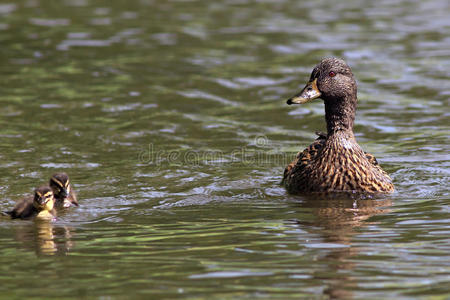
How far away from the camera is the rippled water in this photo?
18.1 feet

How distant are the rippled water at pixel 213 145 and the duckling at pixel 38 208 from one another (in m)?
0.12

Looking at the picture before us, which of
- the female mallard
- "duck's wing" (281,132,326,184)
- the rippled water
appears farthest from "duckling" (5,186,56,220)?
"duck's wing" (281,132,326,184)

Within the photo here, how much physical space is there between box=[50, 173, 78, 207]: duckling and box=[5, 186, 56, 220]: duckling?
185mm

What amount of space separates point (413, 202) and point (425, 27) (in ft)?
32.5

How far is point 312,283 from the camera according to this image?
521 cm

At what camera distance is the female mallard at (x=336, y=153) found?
799 cm

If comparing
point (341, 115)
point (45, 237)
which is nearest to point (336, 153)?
point (341, 115)

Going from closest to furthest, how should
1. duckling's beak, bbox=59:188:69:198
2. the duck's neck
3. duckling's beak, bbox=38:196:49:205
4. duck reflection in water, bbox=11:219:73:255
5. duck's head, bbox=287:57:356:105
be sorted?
duck reflection in water, bbox=11:219:73:255, duckling's beak, bbox=38:196:49:205, duckling's beak, bbox=59:188:69:198, duck's head, bbox=287:57:356:105, the duck's neck

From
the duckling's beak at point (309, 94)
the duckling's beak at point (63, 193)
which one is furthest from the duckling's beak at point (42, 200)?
the duckling's beak at point (309, 94)

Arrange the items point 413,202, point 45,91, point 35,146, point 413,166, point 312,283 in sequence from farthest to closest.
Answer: point 45,91
point 35,146
point 413,166
point 413,202
point 312,283

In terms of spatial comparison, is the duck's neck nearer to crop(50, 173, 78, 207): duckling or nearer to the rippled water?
the rippled water

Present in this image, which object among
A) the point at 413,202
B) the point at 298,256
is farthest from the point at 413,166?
the point at 298,256

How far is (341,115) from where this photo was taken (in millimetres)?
8234

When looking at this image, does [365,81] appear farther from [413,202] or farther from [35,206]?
[35,206]
